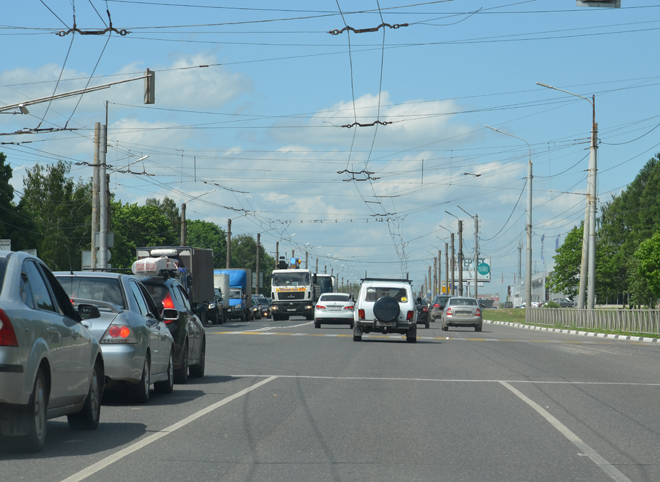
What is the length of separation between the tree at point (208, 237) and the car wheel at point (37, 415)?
139422 mm

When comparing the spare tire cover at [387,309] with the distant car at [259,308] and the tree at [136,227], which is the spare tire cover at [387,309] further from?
the tree at [136,227]

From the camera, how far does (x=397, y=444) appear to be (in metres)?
8.48

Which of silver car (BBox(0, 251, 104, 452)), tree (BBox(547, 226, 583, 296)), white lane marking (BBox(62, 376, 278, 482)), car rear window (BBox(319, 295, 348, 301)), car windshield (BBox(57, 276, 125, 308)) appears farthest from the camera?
tree (BBox(547, 226, 583, 296))

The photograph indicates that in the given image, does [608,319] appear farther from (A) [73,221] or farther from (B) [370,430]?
(A) [73,221]

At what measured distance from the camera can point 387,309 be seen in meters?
27.7

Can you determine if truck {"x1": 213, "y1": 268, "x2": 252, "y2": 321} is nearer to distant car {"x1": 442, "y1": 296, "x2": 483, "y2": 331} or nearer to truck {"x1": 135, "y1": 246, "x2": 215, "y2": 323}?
truck {"x1": 135, "y1": 246, "x2": 215, "y2": 323}

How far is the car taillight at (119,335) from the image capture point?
10.8m

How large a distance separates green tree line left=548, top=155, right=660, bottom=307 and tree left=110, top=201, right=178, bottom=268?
48.6m

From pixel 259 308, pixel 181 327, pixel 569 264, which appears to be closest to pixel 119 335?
pixel 181 327

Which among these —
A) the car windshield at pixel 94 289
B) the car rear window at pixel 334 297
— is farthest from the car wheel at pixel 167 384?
the car rear window at pixel 334 297

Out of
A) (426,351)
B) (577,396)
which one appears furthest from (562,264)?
(577,396)

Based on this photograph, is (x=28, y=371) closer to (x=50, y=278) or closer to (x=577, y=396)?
(x=50, y=278)

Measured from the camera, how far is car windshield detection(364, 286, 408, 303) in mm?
28797

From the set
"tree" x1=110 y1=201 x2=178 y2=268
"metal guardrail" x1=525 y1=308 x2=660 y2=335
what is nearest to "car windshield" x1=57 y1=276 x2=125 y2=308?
"metal guardrail" x1=525 y1=308 x2=660 y2=335
